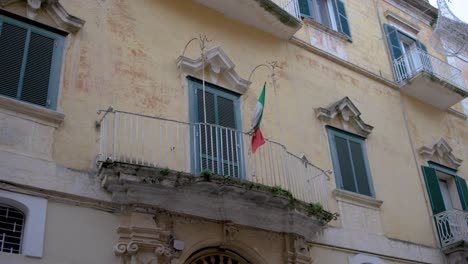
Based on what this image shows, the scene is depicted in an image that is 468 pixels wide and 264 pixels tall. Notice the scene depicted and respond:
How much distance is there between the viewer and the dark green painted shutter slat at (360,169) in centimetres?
1198

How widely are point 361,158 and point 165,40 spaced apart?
15.9 ft

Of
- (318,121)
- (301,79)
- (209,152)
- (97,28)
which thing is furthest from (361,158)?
(97,28)

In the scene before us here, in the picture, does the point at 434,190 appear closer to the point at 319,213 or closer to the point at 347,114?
the point at 347,114

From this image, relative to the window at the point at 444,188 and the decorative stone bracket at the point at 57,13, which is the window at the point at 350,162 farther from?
the decorative stone bracket at the point at 57,13

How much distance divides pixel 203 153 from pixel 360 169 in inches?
162

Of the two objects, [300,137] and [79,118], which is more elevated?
[300,137]

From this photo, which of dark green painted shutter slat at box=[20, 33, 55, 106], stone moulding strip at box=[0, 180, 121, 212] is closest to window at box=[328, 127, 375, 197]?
stone moulding strip at box=[0, 180, 121, 212]

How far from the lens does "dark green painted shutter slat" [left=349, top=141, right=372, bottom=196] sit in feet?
39.3

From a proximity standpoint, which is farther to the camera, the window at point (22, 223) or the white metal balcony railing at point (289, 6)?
the white metal balcony railing at point (289, 6)

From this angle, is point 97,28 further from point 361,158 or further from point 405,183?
point 405,183

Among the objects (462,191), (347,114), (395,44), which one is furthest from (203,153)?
(395,44)

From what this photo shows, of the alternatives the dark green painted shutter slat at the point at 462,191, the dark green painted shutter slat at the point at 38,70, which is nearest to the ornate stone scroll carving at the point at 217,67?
the dark green painted shutter slat at the point at 38,70

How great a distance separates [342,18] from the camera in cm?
1449

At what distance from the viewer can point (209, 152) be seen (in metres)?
9.53
